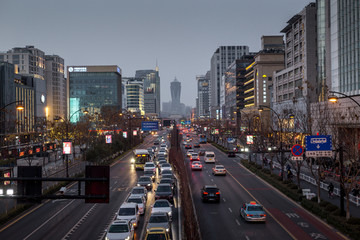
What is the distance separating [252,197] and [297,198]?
410 centimetres

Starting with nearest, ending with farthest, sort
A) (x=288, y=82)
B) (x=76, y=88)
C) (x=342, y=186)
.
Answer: (x=342, y=186) < (x=288, y=82) < (x=76, y=88)

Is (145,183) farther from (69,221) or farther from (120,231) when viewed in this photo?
(120,231)

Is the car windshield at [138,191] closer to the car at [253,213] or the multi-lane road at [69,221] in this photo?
the multi-lane road at [69,221]

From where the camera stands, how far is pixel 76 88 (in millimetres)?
199500

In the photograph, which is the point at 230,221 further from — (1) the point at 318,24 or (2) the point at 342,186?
(1) the point at 318,24

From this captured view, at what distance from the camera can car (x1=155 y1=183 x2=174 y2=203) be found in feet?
99.0

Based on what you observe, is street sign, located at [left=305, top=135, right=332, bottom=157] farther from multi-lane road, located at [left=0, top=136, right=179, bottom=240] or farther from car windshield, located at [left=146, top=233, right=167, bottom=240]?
car windshield, located at [left=146, top=233, right=167, bottom=240]

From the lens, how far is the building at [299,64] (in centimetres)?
8381

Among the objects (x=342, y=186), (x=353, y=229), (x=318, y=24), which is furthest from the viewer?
(x=318, y=24)

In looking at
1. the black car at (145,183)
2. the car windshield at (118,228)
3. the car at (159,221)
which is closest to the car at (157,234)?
the car at (159,221)

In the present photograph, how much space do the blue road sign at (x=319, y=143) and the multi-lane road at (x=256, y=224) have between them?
521cm

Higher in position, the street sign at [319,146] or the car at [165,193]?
the street sign at [319,146]

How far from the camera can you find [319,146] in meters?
25.8

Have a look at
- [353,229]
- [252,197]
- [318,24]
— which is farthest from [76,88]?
[353,229]
